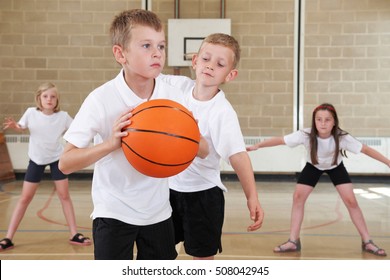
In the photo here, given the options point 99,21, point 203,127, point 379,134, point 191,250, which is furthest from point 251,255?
point 99,21

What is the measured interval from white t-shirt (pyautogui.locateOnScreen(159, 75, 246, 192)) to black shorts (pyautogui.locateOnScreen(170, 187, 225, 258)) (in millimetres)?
44

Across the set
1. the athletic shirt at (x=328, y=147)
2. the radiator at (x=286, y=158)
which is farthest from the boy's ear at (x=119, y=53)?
the radiator at (x=286, y=158)

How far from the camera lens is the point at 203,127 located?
8.89 ft

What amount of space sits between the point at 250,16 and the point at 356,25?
1925 mm

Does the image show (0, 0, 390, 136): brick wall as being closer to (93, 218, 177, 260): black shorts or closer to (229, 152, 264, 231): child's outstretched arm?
(229, 152, 264, 231): child's outstretched arm

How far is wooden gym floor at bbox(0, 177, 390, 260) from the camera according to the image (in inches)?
175

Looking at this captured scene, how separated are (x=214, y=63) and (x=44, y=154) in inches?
109

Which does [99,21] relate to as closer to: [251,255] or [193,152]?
[251,255]

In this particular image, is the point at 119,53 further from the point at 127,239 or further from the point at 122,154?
the point at 127,239

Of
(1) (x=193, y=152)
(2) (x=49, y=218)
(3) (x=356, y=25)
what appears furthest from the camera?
(3) (x=356, y=25)

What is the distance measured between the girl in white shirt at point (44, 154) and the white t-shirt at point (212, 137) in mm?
2272

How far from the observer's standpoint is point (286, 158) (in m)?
9.27

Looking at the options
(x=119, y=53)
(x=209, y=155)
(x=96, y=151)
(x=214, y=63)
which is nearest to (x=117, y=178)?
Result: (x=96, y=151)
